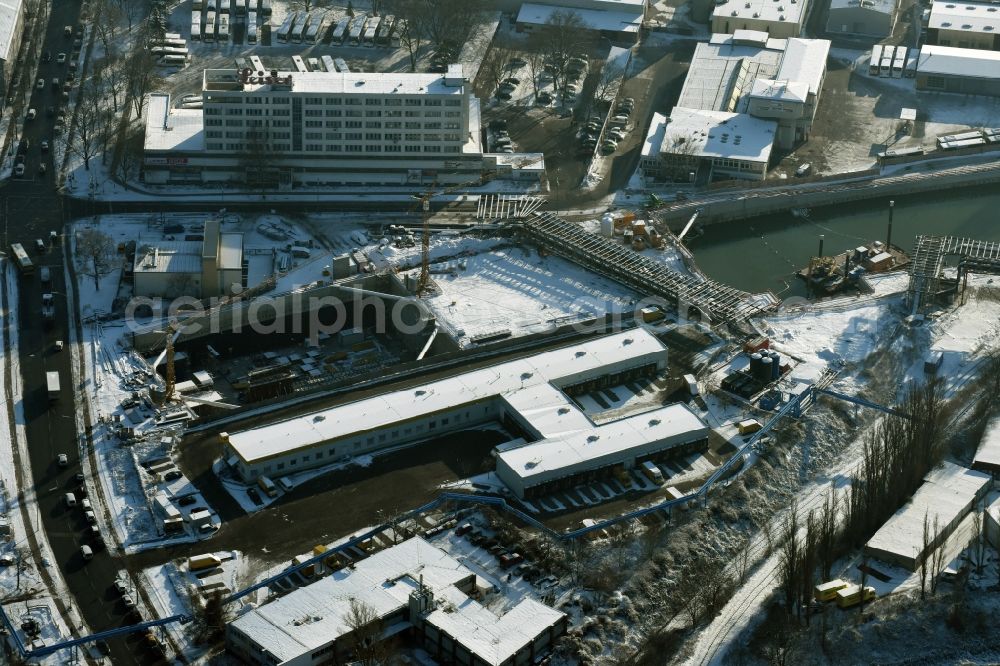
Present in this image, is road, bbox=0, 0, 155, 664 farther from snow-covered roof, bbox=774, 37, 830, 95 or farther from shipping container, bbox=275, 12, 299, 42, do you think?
snow-covered roof, bbox=774, 37, 830, 95

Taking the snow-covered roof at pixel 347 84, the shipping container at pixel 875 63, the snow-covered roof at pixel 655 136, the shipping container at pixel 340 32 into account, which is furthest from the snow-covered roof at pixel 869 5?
the snow-covered roof at pixel 347 84

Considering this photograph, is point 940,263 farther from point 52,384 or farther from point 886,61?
point 52,384

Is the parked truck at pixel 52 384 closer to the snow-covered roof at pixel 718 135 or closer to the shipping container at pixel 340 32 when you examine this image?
the snow-covered roof at pixel 718 135

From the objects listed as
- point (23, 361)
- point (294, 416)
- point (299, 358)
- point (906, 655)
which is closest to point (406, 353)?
point (299, 358)

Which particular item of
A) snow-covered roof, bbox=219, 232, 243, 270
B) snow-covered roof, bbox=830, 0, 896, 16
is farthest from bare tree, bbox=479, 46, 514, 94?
snow-covered roof, bbox=219, 232, 243, 270

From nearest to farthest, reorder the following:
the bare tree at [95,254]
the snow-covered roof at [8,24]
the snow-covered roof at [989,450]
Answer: the snow-covered roof at [989,450], the bare tree at [95,254], the snow-covered roof at [8,24]

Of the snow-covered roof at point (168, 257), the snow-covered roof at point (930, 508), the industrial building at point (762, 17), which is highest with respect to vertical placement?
the industrial building at point (762, 17)

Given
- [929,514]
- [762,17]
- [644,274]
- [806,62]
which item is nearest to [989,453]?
[929,514]
